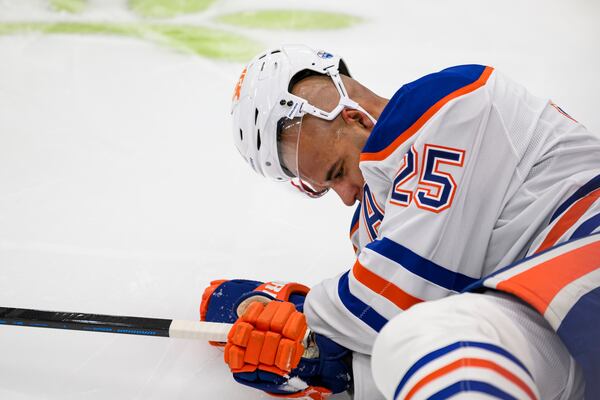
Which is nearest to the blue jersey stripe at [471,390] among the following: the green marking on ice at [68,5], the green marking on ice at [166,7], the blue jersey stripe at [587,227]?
the blue jersey stripe at [587,227]

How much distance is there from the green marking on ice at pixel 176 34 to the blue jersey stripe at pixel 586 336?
6.60 ft

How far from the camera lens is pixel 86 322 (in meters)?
1.40

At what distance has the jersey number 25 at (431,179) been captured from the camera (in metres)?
1.06

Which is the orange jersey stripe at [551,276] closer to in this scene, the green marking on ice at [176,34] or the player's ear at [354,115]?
the player's ear at [354,115]

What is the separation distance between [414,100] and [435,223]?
0.74ft

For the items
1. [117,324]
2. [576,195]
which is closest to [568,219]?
[576,195]

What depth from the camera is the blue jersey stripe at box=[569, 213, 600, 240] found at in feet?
3.15

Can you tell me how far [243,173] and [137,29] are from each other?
1125 mm

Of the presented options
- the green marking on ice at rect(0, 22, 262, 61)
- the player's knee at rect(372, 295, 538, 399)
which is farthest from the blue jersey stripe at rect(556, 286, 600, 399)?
the green marking on ice at rect(0, 22, 262, 61)

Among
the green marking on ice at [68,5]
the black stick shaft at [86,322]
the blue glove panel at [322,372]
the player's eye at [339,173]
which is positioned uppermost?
the green marking on ice at [68,5]

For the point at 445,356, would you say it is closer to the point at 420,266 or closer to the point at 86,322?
the point at 420,266

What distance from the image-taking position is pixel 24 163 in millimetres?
2105

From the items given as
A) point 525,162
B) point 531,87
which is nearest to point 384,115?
point 525,162

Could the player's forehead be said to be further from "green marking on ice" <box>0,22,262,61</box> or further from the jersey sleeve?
"green marking on ice" <box>0,22,262,61</box>
